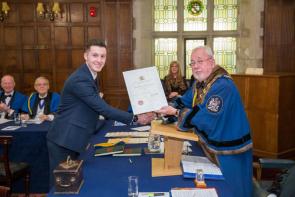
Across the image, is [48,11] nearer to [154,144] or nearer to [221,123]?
[154,144]

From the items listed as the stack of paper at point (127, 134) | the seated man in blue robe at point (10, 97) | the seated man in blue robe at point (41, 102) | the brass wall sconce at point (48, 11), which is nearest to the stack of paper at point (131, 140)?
the stack of paper at point (127, 134)

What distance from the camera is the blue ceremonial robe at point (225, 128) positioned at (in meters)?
2.62

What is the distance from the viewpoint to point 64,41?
7738mm

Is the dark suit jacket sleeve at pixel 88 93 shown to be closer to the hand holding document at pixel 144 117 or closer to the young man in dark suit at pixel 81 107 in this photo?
the young man in dark suit at pixel 81 107

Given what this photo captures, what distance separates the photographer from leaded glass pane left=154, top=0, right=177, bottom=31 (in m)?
8.01

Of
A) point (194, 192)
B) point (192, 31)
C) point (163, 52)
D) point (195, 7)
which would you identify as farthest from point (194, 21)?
point (194, 192)

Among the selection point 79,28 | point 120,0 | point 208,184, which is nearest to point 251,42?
point 120,0

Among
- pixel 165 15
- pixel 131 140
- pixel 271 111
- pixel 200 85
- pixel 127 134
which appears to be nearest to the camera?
pixel 200 85

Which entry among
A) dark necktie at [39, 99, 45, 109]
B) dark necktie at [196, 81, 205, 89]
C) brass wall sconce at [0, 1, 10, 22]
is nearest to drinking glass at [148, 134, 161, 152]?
dark necktie at [196, 81, 205, 89]

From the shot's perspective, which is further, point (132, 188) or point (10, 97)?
point (10, 97)

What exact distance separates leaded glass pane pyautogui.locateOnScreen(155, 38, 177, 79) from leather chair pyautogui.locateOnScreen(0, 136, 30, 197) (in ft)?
15.1

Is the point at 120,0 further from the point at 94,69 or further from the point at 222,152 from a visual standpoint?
the point at 222,152

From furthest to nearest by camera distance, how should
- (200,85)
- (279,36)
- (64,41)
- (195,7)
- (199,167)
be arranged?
(195,7)
(64,41)
(279,36)
(200,85)
(199,167)

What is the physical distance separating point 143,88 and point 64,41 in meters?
5.34
